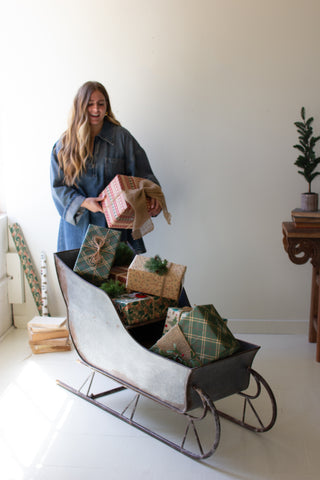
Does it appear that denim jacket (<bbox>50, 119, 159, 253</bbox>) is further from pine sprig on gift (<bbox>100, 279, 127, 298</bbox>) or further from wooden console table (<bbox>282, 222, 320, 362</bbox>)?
wooden console table (<bbox>282, 222, 320, 362</bbox>)

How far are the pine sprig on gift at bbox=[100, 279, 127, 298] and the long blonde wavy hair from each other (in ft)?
2.95

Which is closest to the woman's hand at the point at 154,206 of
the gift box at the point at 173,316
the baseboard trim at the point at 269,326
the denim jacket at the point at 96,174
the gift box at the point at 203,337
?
the denim jacket at the point at 96,174

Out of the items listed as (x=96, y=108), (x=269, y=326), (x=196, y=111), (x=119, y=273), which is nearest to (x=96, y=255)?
(x=119, y=273)

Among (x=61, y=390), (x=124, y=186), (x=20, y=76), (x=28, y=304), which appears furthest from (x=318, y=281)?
(x=20, y=76)

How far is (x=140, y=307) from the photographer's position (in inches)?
96.7

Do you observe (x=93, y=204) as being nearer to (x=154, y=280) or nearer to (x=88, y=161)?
(x=88, y=161)

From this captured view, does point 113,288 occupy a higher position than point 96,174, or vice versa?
point 96,174

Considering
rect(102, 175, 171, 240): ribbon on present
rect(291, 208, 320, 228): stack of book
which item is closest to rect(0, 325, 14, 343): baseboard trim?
rect(102, 175, 171, 240): ribbon on present

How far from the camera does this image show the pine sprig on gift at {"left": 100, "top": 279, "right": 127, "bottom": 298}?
98.5 inches

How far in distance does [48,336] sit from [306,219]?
1.85 m

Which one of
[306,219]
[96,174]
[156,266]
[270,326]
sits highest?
[96,174]

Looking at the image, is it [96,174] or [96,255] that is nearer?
[96,255]

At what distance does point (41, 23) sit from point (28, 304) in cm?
201

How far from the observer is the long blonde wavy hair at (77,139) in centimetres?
309
